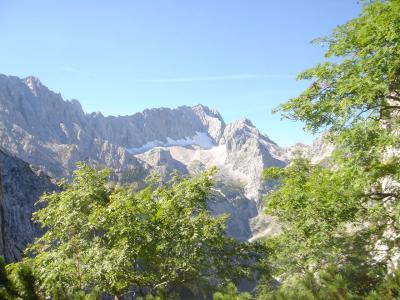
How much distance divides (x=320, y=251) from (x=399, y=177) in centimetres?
1332

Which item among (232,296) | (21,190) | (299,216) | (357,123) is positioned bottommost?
(232,296)

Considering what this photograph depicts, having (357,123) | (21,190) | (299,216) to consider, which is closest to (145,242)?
(299,216)

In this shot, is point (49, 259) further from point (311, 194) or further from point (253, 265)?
point (311, 194)

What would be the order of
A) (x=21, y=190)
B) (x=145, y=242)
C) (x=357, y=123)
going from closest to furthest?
(x=357, y=123) → (x=145, y=242) → (x=21, y=190)

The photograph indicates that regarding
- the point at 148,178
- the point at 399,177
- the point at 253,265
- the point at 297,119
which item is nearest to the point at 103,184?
the point at 148,178

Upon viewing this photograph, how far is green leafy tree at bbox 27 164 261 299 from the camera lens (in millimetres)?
17609

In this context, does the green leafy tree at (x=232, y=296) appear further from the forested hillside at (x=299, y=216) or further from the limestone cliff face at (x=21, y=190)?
the limestone cliff face at (x=21, y=190)

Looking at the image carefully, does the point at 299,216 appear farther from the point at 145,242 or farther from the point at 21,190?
the point at 21,190

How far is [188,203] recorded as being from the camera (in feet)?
66.5

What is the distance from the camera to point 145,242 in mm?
18344

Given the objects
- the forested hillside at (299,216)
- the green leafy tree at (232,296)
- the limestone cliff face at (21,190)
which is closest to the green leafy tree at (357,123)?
the forested hillside at (299,216)

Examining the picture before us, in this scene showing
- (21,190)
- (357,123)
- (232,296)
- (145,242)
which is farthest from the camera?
(21,190)

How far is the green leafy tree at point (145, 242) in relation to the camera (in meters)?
17.6

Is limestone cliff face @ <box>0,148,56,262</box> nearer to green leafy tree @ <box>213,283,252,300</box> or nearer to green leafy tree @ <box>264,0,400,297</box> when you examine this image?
green leafy tree @ <box>264,0,400,297</box>
